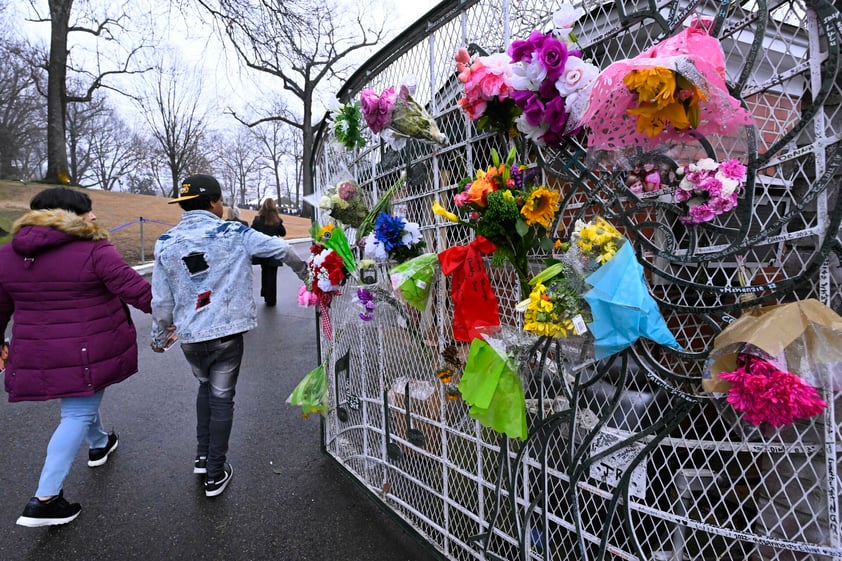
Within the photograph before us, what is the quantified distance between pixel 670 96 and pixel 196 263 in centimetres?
241

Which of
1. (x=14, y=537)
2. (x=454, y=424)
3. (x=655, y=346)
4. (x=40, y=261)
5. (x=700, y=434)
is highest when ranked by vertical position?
(x=40, y=261)

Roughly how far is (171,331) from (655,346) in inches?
101

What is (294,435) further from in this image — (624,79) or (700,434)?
(624,79)

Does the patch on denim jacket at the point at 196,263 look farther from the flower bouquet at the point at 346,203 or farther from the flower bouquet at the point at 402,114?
the flower bouquet at the point at 402,114

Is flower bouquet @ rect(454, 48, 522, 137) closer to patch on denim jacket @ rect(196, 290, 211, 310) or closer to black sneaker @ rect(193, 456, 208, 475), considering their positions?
patch on denim jacket @ rect(196, 290, 211, 310)

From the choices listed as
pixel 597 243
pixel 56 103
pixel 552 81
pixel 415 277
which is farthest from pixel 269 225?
pixel 56 103

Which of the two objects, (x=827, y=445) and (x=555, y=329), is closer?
(x=827, y=445)

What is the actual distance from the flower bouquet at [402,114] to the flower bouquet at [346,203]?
0.52 metres

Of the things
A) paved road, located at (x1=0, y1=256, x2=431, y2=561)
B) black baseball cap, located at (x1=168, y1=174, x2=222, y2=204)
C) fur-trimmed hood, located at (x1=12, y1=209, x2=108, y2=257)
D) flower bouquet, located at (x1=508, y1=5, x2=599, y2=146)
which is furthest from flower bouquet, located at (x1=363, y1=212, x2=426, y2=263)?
fur-trimmed hood, located at (x1=12, y1=209, x2=108, y2=257)

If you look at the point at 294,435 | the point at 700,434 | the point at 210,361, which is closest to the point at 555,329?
the point at 700,434

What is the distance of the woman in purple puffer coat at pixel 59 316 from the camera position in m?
2.48

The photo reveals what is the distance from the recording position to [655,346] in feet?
4.56

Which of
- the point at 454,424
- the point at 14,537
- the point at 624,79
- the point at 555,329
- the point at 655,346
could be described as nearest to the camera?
the point at 624,79

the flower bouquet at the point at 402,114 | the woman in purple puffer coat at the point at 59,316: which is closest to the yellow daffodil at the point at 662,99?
the flower bouquet at the point at 402,114
